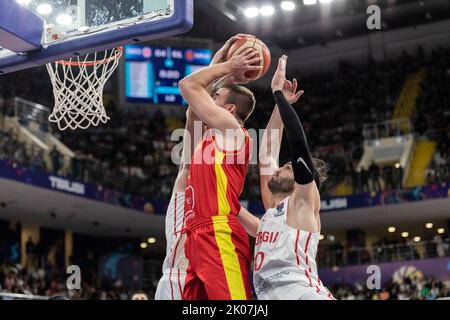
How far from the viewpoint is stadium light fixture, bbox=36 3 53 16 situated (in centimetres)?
513

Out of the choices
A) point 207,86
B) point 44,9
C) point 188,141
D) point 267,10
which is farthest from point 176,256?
point 267,10

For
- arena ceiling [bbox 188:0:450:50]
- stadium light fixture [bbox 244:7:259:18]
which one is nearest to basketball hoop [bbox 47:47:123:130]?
stadium light fixture [bbox 244:7:259:18]

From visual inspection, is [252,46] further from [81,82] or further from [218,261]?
[81,82]

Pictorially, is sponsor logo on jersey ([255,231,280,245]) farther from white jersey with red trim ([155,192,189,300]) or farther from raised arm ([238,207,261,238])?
white jersey with red trim ([155,192,189,300])

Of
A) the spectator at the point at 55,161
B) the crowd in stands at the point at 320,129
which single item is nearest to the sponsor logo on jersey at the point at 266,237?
the crowd in stands at the point at 320,129

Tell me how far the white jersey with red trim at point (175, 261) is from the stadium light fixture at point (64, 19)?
1556 millimetres

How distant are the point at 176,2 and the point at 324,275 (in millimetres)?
14466

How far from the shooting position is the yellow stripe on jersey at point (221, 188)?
353 centimetres

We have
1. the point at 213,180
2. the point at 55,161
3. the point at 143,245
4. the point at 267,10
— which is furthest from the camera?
the point at 143,245

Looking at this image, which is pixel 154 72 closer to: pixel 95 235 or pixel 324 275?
pixel 95 235

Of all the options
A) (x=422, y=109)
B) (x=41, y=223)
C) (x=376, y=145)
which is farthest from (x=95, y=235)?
(x=422, y=109)

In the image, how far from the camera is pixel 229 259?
3.40m

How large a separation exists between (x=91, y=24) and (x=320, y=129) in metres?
16.7

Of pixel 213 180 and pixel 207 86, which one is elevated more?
pixel 207 86
